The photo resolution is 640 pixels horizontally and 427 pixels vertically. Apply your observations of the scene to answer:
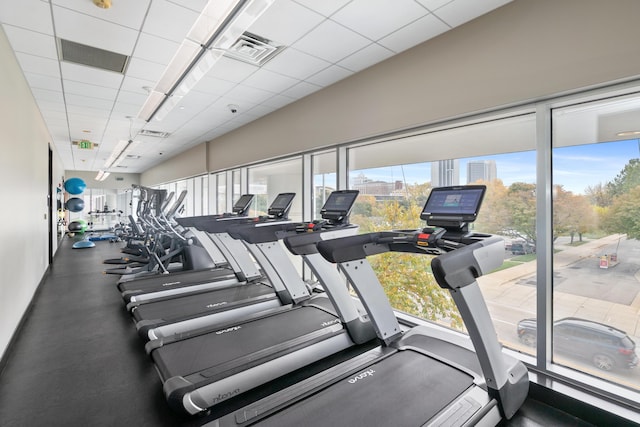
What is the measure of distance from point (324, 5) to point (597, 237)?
8.57 ft

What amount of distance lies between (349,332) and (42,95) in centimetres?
541

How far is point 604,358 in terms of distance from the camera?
2.25m

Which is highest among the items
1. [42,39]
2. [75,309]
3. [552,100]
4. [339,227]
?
[42,39]

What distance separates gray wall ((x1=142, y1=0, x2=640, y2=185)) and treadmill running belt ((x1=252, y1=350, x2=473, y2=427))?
6.75ft

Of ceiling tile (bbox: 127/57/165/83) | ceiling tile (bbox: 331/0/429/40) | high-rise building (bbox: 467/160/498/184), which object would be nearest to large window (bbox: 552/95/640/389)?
high-rise building (bbox: 467/160/498/184)

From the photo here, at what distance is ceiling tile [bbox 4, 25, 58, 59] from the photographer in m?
2.95

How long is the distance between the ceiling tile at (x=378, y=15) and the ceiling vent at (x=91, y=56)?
2416 mm

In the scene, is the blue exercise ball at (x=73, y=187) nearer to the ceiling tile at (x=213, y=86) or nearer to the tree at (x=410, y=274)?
the ceiling tile at (x=213, y=86)

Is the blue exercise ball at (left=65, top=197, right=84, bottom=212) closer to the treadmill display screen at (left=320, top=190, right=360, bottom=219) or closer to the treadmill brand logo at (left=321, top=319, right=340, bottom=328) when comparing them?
the treadmill display screen at (left=320, top=190, right=360, bottom=219)

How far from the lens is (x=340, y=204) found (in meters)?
3.28

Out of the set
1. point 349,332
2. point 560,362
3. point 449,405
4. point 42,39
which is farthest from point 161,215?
point 560,362

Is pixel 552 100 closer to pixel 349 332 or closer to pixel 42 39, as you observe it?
pixel 349 332

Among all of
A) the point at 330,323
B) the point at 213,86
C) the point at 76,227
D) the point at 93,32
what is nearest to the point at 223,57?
the point at 213,86

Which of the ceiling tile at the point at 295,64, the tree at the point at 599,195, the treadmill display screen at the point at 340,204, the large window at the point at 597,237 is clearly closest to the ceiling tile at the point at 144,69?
the ceiling tile at the point at 295,64
